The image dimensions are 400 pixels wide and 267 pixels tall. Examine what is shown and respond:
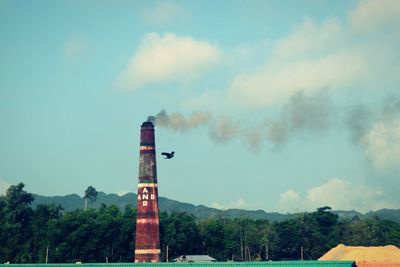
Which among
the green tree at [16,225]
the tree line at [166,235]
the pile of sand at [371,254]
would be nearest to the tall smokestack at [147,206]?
the pile of sand at [371,254]

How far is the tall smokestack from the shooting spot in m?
74.7

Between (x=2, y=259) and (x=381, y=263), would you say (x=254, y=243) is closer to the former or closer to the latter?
(x=2, y=259)

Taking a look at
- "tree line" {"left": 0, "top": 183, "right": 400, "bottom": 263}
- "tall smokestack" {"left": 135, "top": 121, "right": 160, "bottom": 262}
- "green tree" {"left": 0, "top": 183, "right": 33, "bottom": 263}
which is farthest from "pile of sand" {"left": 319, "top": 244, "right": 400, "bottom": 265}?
"green tree" {"left": 0, "top": 183, "right": 33, "bottom": 263}

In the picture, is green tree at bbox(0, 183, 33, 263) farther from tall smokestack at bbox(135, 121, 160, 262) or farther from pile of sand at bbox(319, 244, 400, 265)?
pile of sand at bbox(319, 244, 400, 265)

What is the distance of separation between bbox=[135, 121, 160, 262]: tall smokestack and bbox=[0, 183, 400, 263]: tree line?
33.4 metres

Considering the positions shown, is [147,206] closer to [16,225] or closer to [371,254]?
[371,254]

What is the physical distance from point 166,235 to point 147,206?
36.9 metres

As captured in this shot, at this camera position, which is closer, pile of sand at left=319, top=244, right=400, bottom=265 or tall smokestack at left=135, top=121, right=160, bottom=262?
pile of sand at left=319, top=244, right=400, bottom=265

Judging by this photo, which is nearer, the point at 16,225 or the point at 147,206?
the point at 147,206

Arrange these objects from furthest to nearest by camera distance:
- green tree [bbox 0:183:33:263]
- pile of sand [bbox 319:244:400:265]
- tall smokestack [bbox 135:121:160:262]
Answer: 1. green tree [bbox 0:183:33:263]
2. tall smokestack [bbox 135:121:160:262]
3. pile of sand [bbox 319:244:400:265]

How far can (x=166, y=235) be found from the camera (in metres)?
111

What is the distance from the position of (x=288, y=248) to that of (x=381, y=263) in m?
69.8

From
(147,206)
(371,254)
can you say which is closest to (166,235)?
(147,206)

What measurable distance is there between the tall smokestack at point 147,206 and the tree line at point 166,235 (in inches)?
1315
